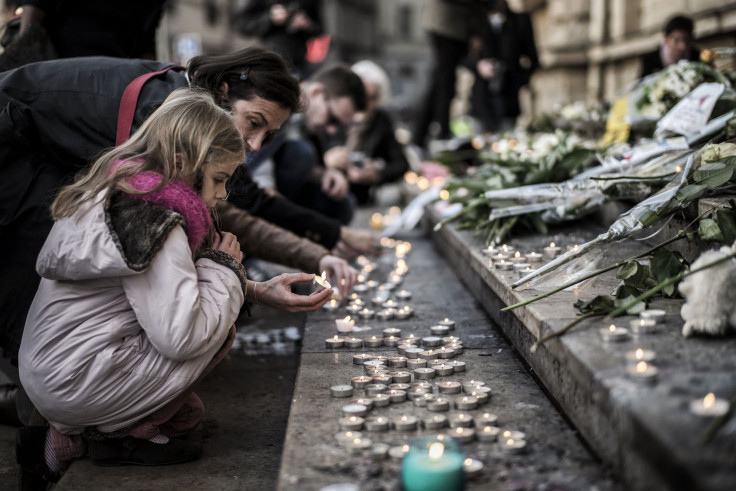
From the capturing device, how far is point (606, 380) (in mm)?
1902

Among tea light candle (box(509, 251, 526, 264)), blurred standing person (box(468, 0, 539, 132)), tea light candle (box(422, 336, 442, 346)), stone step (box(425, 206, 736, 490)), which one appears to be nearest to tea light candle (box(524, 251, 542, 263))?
tea light candle (box(509, 251, 526, 264))

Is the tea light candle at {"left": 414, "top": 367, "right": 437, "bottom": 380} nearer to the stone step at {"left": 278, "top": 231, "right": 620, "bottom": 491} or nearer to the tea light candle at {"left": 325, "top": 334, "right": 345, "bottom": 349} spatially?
the stone step at {"left": 278, "top": 231, "right": 620, "bottom": 491}

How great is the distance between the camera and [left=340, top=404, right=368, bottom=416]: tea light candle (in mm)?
2295

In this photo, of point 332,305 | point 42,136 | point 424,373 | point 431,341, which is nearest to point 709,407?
point 424,373

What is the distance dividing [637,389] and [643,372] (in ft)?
0.27

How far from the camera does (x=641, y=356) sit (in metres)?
1.97

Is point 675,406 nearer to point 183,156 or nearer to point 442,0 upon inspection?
point 183,156

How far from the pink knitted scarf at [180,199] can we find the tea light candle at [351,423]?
74 centimetres

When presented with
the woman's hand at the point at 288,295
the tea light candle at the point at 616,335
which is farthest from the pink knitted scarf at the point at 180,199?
the tea light candle at the point at 616,335

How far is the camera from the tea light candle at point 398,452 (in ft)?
6.52

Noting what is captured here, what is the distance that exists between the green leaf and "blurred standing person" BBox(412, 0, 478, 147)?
5579 mm

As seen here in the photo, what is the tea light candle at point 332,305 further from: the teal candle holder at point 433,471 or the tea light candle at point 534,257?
the teal candle holder at point 433,471

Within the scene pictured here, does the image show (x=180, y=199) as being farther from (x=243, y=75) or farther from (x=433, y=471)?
(x=433, y=471)

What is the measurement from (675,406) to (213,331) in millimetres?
1308
